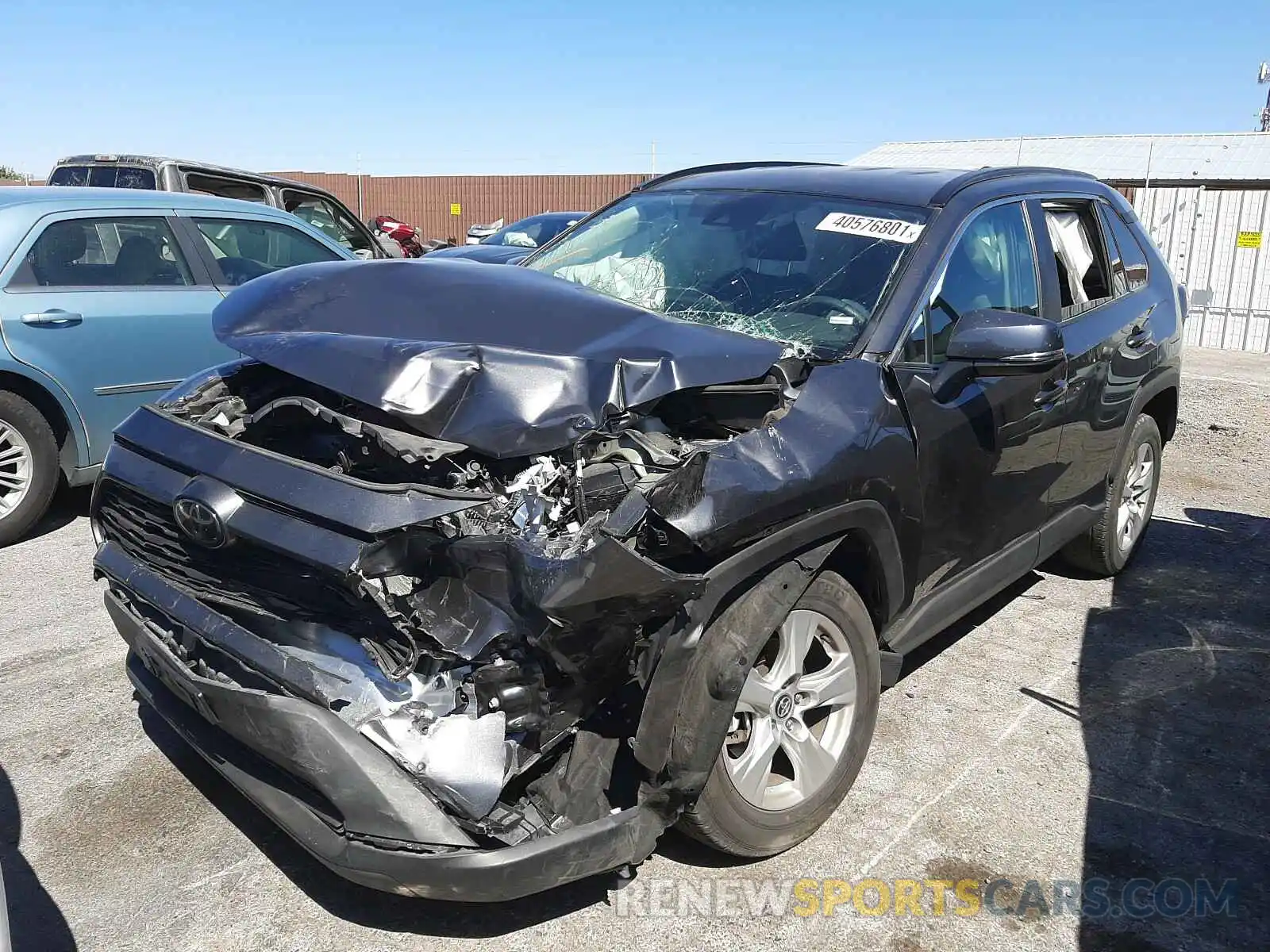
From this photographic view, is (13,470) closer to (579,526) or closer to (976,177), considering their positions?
(579,526)

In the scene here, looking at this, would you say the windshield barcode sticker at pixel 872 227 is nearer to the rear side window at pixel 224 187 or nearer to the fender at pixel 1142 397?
the fender at pixel 1142 397

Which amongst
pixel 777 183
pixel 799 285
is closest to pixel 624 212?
pixel 777 183

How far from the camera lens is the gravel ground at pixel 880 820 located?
2684 millimetres

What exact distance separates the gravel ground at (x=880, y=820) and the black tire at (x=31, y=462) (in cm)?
59

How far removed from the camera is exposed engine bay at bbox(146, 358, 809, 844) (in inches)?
88.4

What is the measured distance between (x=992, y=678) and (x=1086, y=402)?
47.1 inches

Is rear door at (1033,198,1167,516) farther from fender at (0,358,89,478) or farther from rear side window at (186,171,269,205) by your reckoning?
rear side window at (186,171,269,205)

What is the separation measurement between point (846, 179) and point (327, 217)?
778 centimetres

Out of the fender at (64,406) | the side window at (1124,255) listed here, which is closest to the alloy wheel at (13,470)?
the fender at (64,406)

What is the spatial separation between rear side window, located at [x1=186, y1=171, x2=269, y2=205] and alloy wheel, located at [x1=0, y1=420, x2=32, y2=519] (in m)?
4.87

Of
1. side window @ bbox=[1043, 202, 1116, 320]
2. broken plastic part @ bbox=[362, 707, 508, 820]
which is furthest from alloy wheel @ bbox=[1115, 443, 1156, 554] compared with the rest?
broken plastic part @ bbox=[362, 707, 508, 820]

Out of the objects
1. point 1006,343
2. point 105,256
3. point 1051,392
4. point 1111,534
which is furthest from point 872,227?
point 105,256

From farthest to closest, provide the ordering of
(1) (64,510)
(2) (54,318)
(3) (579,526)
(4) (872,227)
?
(1) (64,510), (2) (54,318), (4) (872,227), (3) (579,526)

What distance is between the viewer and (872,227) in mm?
3574
